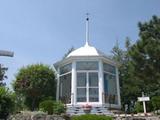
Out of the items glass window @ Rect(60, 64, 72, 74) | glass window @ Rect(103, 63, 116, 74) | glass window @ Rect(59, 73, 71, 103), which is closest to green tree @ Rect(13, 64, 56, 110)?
glass window @ Rect(59, 73, 71, 103)

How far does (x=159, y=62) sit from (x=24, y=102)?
453 inches

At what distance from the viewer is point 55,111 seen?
17.8 metres

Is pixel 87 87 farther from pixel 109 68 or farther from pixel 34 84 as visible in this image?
pixel 34 84

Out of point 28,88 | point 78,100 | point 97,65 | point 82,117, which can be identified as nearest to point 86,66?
point 97,65

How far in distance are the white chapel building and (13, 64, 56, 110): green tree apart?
860mm

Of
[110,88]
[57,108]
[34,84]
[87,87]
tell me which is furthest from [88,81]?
[57,108]

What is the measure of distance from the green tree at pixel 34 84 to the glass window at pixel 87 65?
2084 mm

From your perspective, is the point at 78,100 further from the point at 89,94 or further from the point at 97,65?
the point at 97,65

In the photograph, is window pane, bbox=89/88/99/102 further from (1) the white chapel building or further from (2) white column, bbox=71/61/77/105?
(2) white column, bbox=71/61/77/105

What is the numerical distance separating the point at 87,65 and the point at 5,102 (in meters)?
8.28

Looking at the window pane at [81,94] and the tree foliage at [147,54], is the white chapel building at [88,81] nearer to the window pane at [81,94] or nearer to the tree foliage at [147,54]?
the window pane at [81,94]

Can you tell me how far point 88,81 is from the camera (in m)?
20.9

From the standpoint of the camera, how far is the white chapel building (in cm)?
2062

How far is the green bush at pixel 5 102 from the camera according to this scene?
13.9 meters
